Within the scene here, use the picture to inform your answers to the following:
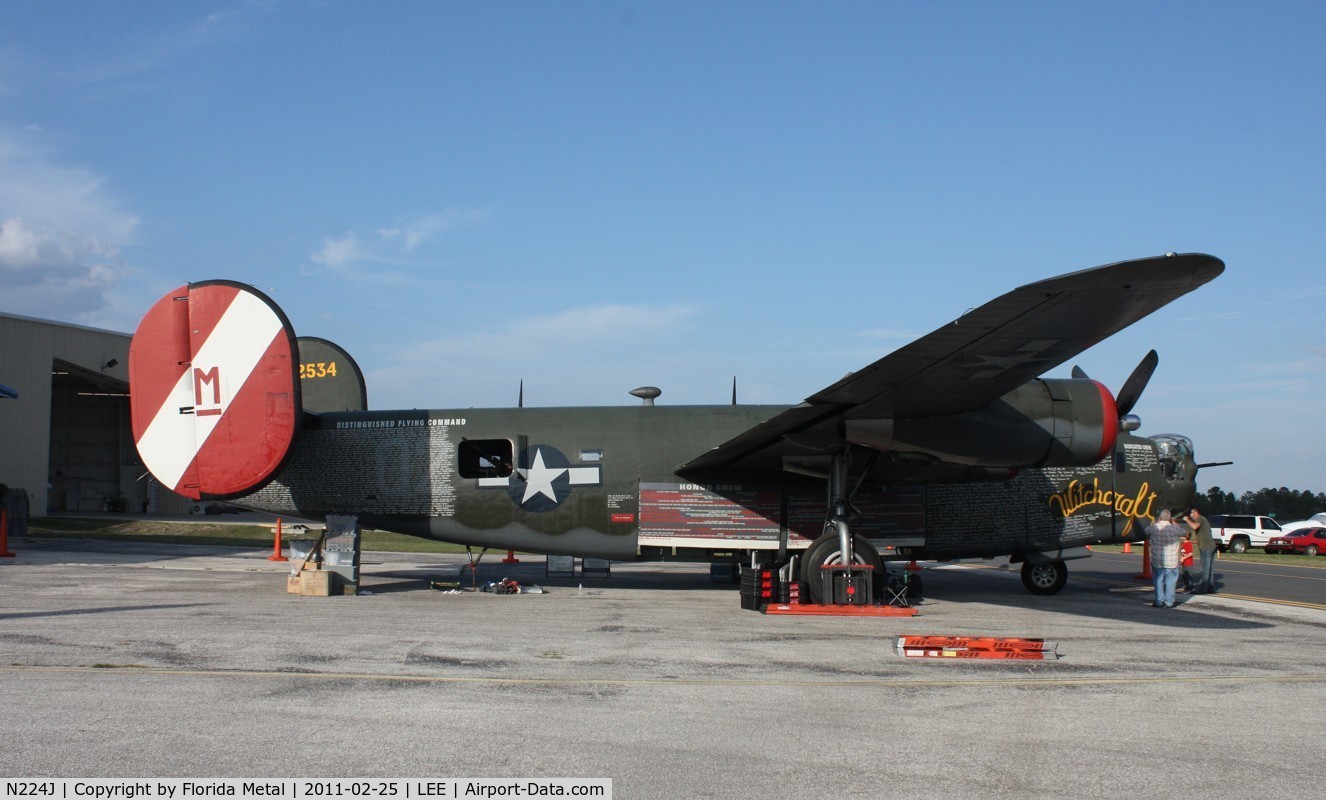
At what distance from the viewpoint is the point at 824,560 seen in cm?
1398

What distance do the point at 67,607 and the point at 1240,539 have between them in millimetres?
45196

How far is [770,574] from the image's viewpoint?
46.4 ft

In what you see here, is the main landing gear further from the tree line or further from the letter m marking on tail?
the tree line

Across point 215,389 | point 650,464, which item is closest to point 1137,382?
point 650,464

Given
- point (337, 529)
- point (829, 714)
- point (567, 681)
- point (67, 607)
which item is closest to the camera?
point (829, 714)

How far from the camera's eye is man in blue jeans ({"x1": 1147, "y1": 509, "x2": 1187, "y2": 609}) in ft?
51.7

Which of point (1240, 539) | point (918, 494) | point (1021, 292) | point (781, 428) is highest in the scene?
point (1021, 292)

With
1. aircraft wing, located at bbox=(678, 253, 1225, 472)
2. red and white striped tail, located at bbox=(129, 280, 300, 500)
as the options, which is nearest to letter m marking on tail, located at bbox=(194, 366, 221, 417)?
red and white striped tail, located at bbox=(129, 280, 300, 500)

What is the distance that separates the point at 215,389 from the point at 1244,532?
44.0 m

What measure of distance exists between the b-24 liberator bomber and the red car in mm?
30041

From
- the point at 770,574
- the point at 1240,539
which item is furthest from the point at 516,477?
the point at 1240,539

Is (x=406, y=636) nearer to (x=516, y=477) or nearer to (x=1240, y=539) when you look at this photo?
(x=516, y=477)

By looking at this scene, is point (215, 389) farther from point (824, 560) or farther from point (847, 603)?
point (847, 603)

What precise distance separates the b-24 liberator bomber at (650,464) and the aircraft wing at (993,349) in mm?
150
